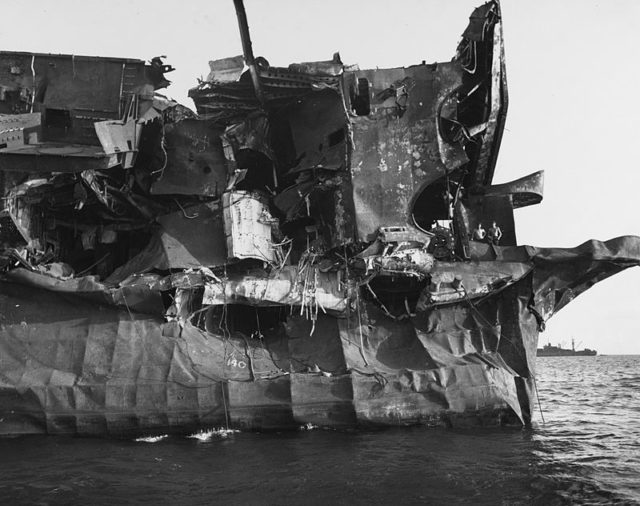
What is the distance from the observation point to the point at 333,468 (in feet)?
25.3

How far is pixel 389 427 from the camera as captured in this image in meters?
10.0

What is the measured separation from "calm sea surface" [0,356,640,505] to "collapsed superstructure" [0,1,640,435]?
0.70 m

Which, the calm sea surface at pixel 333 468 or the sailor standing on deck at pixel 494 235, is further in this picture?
the sailor standing on deck at pixel 494 235

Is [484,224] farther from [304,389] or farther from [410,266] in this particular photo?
[304,389]

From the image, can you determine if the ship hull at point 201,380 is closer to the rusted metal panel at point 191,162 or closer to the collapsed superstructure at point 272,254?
the collapsed superstructure at point 272,254

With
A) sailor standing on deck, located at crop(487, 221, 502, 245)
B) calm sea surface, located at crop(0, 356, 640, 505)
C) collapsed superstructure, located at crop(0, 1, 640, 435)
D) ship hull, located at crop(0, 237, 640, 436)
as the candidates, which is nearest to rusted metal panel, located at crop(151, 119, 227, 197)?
collapsed superstructure, located at crop(0, 1, 640, 435)

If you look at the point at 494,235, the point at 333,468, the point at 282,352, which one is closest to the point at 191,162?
the point at 282,352

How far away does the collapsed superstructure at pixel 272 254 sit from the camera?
10.2 m

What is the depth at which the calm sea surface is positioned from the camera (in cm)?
665

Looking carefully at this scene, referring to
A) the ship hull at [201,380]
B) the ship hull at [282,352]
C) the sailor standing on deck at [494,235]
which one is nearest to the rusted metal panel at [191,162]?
the ship hull at [282,352]

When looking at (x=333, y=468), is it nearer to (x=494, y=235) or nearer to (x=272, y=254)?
Answer: (x=272, y=254)

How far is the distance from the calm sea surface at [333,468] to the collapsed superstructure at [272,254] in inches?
27.7

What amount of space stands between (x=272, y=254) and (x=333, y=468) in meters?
5.06

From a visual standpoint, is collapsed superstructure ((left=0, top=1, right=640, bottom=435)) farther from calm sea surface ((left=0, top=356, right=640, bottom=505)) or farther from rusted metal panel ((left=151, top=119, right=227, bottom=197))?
calm sea surface ((left=0, top=356, right=640, bottom=505))
